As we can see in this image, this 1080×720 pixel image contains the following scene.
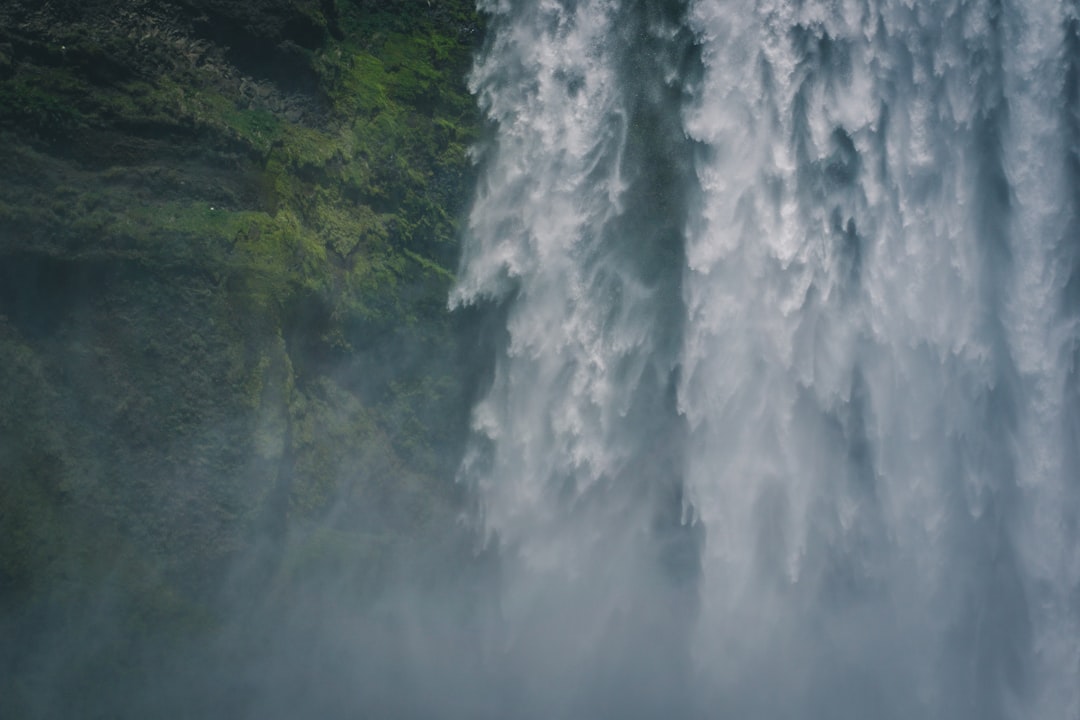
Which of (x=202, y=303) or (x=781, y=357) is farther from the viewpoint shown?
(x=781, y=357)

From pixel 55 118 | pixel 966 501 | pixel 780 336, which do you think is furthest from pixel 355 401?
pixel 966 501

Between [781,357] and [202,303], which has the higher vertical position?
[781,357]

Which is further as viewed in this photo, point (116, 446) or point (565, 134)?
point (565, 134)

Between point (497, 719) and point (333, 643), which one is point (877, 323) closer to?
point (497, 719)

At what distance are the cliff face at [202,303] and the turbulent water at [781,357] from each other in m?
1.03

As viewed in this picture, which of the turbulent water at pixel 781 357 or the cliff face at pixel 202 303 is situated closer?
the cliff face at pixel 202 303

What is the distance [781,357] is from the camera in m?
9.13

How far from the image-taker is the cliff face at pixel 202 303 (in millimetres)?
8133

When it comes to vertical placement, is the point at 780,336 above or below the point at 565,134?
below

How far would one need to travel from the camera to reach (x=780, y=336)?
911 cm

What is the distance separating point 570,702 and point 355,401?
4.07 meters

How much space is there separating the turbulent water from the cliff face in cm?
103

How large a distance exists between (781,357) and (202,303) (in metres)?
6.02

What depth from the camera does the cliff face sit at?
8133 millimetres
